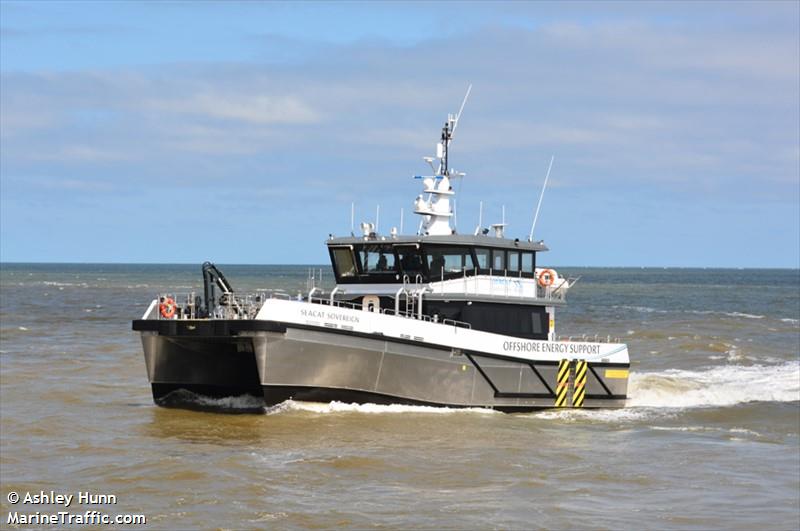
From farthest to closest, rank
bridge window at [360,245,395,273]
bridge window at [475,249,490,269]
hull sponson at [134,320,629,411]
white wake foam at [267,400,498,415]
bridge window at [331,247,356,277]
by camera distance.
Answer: bridge window at [331,247,356,277], bridge window at [475,249,490,269], bridge window at [360,245,395,273], white wake foam at [267,400,498,415], hull sponson at [134,320,629,411]

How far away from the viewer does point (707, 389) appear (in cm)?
2792

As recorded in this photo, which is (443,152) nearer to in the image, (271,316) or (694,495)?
(271,316)

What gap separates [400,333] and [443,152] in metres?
5.49

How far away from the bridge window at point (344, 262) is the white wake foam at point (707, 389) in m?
7.16

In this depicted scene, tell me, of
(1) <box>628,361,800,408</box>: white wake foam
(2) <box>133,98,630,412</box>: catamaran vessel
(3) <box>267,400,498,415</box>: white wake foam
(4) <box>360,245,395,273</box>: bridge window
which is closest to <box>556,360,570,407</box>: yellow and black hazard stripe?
(2) <box>133,98,630,412</box>: catamaran vessel

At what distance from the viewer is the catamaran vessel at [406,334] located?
2066 cm

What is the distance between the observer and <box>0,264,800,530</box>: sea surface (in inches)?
554

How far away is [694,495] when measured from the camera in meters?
15.5

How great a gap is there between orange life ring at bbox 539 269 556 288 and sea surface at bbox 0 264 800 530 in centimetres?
308

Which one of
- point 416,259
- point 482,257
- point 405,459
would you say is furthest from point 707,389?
point 405,459

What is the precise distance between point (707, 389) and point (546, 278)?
5646 millimetres

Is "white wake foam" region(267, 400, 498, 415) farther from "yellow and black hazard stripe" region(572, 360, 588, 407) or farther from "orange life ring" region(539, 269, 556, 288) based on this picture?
"orange life ring" region(539, 269, 556, 288)

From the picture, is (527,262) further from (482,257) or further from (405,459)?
(405,459)

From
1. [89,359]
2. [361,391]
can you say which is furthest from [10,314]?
[361,391]
